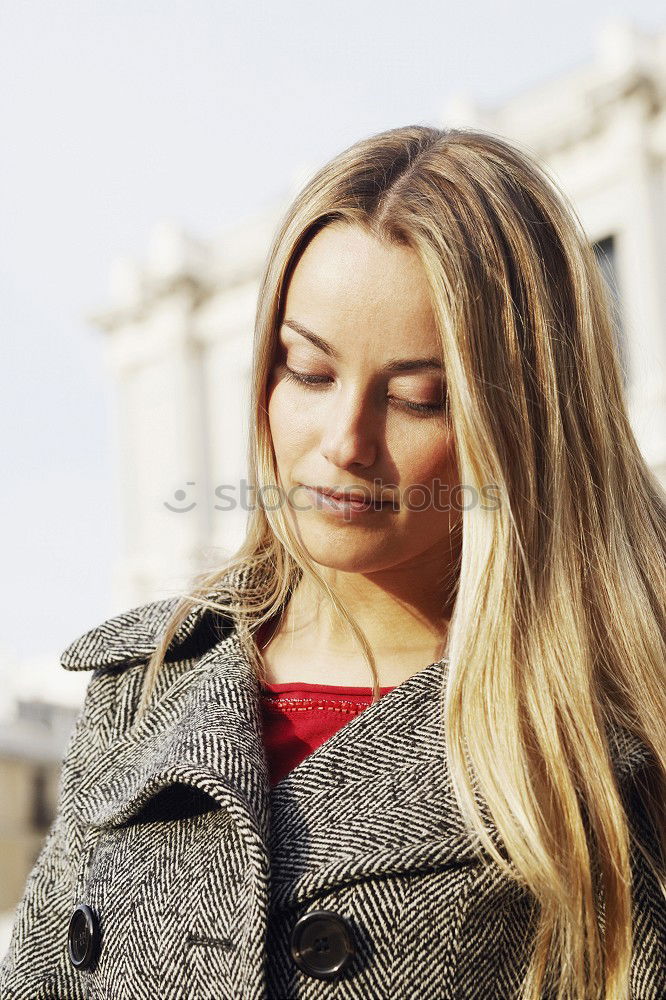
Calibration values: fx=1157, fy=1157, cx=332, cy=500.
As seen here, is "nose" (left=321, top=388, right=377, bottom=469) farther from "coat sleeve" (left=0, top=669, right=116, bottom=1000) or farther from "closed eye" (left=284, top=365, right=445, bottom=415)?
"coat sleeve" (left=0, top=669, right=116, bottom=1000)

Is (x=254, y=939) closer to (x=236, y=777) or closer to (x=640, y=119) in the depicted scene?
(x=236, y=777)

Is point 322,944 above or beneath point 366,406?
beneath

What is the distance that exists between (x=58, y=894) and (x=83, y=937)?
Result: 277mm

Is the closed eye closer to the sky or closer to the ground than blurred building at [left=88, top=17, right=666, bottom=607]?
closer to the sky

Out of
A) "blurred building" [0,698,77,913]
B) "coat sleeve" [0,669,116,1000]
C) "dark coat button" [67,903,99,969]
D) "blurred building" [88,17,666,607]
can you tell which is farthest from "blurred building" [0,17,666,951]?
"dark coat button" [67,903,99,969]

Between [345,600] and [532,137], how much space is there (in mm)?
14523

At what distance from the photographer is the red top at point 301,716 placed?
222 centimetres

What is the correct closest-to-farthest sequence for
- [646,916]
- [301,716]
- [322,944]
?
[322,944]
[646,916]
[301,716]

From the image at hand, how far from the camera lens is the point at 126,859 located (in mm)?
2156

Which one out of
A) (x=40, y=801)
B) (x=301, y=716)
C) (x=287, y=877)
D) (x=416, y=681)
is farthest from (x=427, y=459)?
(x=40, y=801)

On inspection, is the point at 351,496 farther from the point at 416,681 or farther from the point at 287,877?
the point at 287,877

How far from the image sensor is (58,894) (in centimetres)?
239

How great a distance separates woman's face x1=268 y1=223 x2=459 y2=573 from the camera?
204cm

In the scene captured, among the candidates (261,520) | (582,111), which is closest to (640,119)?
(582,111)
